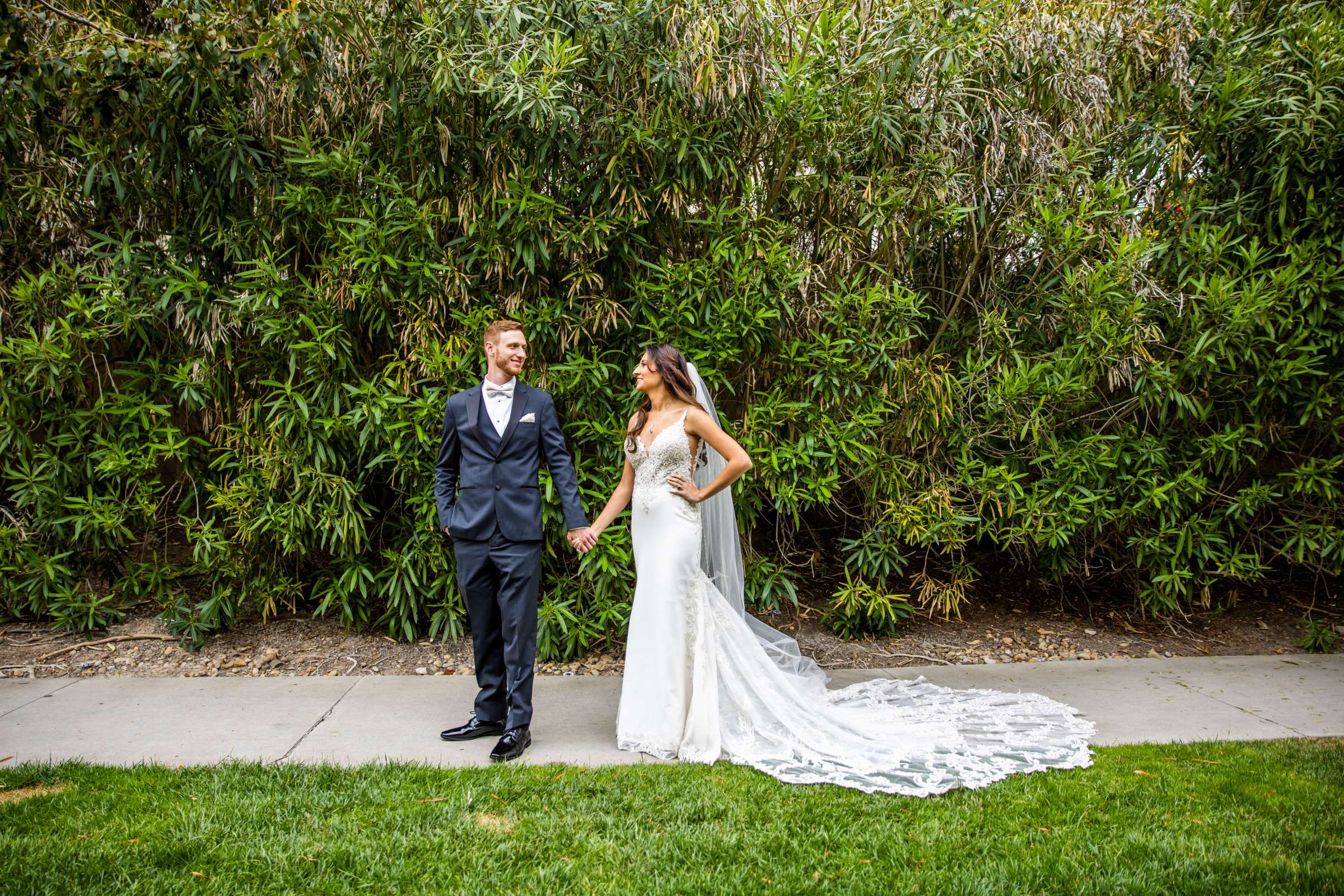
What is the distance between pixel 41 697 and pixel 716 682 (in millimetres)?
3193

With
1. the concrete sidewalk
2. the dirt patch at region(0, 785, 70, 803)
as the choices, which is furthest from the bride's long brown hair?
the dirt patch at region(0, 785, 70, 803)

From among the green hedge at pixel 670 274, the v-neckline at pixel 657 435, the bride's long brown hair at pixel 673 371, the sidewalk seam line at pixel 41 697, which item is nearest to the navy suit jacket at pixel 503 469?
the v-neckline at pixel 657 435

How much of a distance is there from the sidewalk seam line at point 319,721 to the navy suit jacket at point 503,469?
1.02 m

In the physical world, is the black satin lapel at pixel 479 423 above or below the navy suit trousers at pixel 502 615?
above

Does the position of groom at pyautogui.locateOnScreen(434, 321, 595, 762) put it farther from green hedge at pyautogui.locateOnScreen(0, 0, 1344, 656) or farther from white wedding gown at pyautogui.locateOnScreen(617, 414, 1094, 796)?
green hedge at pyautogui.locateOnScreen(0, 0, 1344, 656)

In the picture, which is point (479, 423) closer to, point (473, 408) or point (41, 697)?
point (473, 408)

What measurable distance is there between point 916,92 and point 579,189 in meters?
1.83

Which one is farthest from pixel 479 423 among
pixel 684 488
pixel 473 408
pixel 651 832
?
pixel 651 832

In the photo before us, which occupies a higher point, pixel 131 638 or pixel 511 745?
pixel 511 745

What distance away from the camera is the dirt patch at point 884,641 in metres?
4.27

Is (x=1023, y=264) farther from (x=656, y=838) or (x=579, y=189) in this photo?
(x=656, y=838)

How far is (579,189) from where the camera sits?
4141mm

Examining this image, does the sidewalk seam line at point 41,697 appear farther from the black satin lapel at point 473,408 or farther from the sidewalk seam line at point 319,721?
the black satin lapel at point 473,408

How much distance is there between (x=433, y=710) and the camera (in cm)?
363
